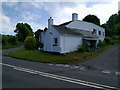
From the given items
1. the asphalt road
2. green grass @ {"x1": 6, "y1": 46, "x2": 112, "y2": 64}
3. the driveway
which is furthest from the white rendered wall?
the asphalt road

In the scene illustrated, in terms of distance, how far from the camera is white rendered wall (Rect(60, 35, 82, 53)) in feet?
70.8

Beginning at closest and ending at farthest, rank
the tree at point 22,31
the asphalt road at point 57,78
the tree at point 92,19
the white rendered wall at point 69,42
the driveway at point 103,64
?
1. the asphalt road at point 57,78
2. the driveway at point 103,64
3. the white rendered wall at point 69,42
4. the tree at point 92,19
5. the tree at point 22,31

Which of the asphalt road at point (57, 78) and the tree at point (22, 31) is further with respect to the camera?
the tree at point (22, 31)

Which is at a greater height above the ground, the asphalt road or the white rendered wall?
the white rendered wall

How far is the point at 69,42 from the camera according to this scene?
2259 cm

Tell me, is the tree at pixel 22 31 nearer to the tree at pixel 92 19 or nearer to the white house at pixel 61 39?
the tree at pixel 92 19

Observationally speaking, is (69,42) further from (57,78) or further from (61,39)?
(57,78)

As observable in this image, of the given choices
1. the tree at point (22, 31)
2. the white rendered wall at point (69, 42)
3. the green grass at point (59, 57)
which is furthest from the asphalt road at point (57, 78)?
the tree at point (22, 31)

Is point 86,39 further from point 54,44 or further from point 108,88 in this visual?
point 108,88

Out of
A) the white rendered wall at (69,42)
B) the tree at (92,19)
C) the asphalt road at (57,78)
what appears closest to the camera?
the asphalt road at (57,78)

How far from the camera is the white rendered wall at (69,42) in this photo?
850 inches

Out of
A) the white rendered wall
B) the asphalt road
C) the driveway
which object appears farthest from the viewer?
the white rendered wall

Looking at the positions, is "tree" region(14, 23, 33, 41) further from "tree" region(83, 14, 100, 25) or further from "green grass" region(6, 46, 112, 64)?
"green grass" region(6, 46, 112, 64)

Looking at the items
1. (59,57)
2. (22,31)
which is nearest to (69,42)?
(59,57)
